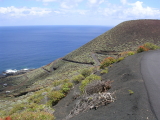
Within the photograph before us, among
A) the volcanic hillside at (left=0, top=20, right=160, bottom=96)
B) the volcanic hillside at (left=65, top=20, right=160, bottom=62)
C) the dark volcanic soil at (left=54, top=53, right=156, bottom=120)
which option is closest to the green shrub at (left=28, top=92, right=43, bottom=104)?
the dark volcanic soil at (left=54, top=53, right=156, bottom=120)

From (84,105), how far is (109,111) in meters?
1.72

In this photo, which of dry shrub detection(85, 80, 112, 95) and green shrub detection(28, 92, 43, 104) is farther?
green shrub detection(28, 92, 43, 104)

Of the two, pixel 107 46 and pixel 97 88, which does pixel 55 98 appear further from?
pixel 107 46

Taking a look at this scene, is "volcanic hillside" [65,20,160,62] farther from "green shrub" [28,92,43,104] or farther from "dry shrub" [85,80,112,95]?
"dry shrub" [85,80,112,95]

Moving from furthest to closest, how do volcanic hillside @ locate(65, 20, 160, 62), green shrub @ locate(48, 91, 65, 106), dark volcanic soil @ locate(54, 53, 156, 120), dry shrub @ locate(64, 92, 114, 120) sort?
volcanic hillside @ locate(65, 20, 160, 62) → green shrub @ locate(48, 91, 65, 106) → dry shrub @ locate(64, 92, 114, 120) → dark volcanic soil @ locate(54, 53, 156, 120)

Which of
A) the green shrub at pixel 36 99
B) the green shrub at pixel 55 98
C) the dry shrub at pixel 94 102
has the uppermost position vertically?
the dry shrub at pixel 94 102

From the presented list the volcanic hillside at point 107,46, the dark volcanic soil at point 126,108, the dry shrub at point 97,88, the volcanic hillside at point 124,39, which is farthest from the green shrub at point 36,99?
the volcanic hillside at point 124,39

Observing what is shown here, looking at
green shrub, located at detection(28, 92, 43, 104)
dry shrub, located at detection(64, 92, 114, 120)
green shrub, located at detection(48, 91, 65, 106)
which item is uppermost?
dry shrub, located at detection(64, 92, 114, 120)

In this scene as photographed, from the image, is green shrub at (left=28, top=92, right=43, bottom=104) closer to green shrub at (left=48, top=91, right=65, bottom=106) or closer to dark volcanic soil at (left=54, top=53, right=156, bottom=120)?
green shrub at (left=48, top=91, right=65, bottom=106)

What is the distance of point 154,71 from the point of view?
11.5 meters

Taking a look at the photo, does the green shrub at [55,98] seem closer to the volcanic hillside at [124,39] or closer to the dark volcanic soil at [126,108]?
the dark volcanic soil at [126,108]

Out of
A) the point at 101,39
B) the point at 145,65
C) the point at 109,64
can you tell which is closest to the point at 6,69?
the point at 101,39

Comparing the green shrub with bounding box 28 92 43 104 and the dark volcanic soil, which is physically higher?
the dark volcanic soil

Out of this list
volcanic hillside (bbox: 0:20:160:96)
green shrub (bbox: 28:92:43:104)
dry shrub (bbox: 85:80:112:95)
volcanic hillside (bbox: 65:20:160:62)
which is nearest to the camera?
dry shrub (bbox: 85:80:112:95)
